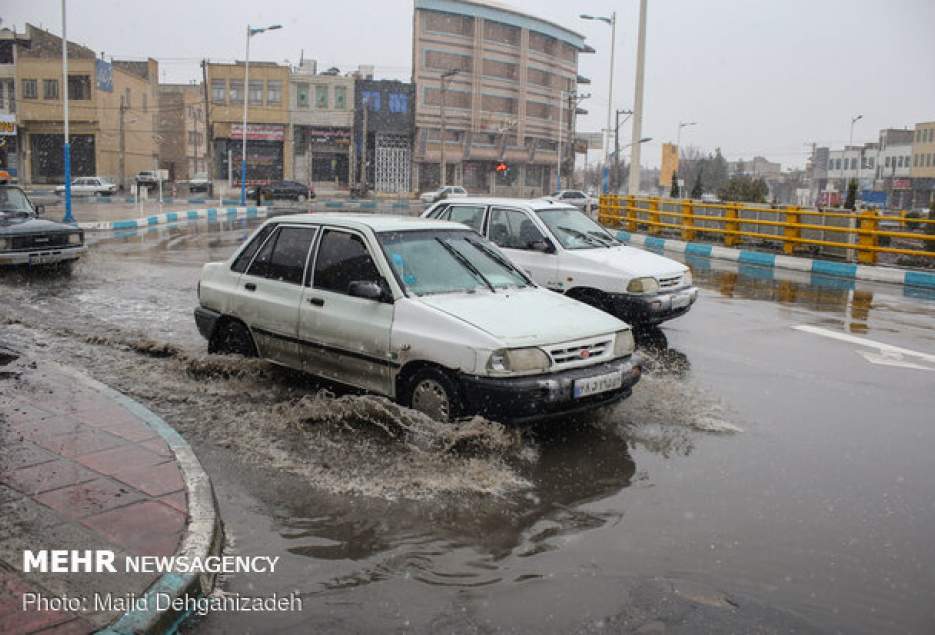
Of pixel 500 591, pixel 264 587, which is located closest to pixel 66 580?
pixel 264 587

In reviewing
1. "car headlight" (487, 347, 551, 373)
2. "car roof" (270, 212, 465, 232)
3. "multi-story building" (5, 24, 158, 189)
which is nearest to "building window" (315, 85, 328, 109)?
"multi-story building" (5, 24, 158, 189)

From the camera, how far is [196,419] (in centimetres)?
627

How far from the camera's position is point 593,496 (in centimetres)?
491

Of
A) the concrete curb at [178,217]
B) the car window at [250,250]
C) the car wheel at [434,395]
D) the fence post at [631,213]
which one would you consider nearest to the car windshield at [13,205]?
the concrete curb at [178,217]

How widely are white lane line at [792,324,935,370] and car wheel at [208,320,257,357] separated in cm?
634

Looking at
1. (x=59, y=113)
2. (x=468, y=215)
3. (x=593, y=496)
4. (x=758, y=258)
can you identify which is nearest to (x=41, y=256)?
(x=468, y=215)

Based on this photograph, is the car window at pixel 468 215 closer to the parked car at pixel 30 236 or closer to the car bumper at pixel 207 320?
the car bumper at pixel 207 320

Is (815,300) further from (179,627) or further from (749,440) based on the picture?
(179,627)

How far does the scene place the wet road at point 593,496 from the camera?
3.63 m

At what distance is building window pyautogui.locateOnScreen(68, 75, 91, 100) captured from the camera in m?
62.8

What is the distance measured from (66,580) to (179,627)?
1.78 ft

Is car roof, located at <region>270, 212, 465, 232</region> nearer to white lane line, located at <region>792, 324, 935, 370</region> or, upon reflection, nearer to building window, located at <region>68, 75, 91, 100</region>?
white lane line, located at <region>792, 324, 935, 370</region>

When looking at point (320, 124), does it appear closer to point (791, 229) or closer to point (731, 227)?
point (731, 227)

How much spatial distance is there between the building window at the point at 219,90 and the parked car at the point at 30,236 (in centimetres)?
5149
